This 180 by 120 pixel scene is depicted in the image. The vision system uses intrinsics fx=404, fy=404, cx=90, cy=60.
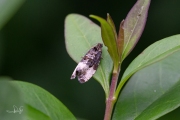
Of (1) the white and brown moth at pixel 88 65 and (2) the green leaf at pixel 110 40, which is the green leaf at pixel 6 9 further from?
(1) the white and brown moth at pixel 88 65

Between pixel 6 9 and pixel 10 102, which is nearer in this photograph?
pixel 10 102

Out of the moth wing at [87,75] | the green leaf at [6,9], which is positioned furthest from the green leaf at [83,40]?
the green leaf at [6,9]

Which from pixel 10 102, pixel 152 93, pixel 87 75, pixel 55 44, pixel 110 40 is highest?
pixel 10 102

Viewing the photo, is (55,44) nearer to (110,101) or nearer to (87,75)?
(87,75)

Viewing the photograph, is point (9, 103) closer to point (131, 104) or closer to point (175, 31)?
point (131, 104)

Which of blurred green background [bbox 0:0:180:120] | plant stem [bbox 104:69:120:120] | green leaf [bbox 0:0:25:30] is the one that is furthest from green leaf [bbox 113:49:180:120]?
blurred green background [bbox 0:0:180:120]

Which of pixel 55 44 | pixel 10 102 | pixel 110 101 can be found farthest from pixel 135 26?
pixel 55 44
